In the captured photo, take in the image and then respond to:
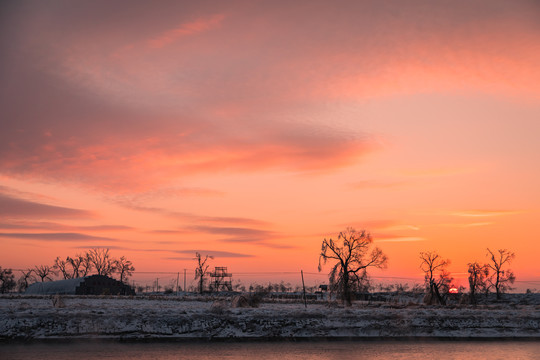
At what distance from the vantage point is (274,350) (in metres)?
24.8

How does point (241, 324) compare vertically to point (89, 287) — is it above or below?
above

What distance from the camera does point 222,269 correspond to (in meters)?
A: 135

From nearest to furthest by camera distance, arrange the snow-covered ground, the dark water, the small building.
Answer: the dark water
the snow-covered ground
the small building

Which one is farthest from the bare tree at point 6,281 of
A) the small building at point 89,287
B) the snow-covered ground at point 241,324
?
the snow-covered ground at point 241,324

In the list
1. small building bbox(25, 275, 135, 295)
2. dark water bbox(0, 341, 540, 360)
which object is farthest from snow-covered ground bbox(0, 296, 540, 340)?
small building bbox(25, 275, 135, 295)

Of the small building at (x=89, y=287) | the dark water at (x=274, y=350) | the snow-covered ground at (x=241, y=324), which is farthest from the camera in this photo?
the small building at (x=89, y=287)

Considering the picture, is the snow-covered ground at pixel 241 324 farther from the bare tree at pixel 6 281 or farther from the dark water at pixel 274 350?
the bare tree at pixel 6 281

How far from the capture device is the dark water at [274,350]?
22.2 metres

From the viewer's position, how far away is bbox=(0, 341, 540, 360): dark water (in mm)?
22234

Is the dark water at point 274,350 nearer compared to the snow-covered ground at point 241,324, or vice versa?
the dark water at point 274,350

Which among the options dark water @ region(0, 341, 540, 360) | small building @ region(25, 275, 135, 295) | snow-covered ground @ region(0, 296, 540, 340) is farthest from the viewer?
small building @ region(25, 275, 135, 295)

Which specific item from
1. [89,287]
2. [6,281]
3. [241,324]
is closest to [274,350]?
[241,324]

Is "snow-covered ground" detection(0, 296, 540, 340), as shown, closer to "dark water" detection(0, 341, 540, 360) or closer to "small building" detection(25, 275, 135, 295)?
"dark water" detection(0, 341, 540, 360)

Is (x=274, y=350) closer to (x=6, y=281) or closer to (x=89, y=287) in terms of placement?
(x=89, y=287)
